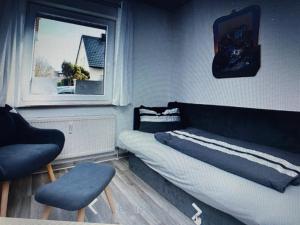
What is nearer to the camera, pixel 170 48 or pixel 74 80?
pixel 74 80

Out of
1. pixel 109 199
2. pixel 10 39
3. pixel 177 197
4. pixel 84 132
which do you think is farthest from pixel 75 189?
pixel 10 39

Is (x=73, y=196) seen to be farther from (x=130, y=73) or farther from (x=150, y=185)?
(x=130, y=73)

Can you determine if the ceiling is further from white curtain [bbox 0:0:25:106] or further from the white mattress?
the white mattress

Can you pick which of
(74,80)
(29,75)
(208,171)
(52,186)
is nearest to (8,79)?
(29,75)

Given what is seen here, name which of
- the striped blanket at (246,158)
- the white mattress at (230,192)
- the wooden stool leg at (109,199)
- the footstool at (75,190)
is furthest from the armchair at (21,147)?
the striped blanket at (246,158)

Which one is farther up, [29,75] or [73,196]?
[29,75]

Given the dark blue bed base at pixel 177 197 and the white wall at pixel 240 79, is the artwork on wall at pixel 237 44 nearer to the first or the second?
the white wall at pixel 240 79

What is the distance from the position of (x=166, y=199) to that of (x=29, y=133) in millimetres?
1481

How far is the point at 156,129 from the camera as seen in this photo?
252 centimetres

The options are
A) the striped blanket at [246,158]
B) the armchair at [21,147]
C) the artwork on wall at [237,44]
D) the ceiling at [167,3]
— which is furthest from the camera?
the ceiling at [167,3]

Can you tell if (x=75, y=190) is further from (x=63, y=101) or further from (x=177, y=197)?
(x=63, y=101)

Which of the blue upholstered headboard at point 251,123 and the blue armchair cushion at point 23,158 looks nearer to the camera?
the blue armchair cushion at point 23,158

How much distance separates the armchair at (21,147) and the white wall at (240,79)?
74.1 inches

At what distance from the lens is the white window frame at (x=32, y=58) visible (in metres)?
2.24
